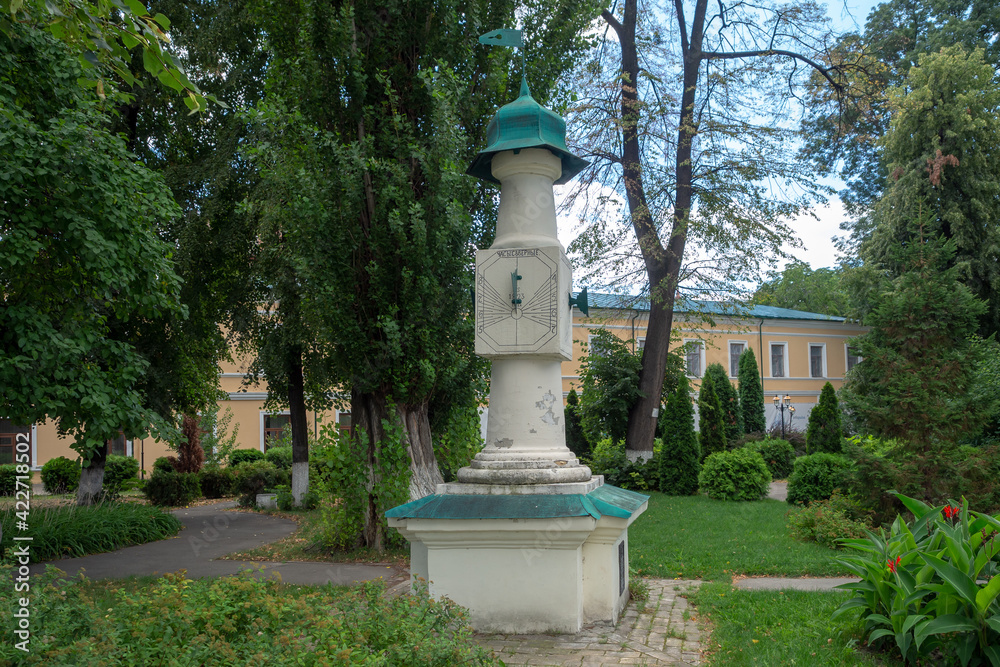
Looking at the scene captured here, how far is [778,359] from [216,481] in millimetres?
25600

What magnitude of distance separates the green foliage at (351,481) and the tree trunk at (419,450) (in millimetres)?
143

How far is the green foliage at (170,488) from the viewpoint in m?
17.2

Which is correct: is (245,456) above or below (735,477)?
below

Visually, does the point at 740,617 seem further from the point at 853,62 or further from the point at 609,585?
the point at 853,62

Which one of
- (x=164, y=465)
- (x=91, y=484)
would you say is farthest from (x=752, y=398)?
(x=91, y=484)

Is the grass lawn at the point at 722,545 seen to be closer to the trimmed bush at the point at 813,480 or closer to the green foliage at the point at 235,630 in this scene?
the trimmed bush at the point at 813,480

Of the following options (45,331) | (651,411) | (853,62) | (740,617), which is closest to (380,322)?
(45,331)

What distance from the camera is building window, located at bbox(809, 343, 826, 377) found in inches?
1366

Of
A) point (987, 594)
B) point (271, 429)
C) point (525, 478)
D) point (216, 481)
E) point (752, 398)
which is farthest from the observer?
point (752, 398)

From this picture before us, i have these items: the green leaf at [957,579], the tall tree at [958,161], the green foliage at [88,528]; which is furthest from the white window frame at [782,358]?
the green leaf at [957,579]

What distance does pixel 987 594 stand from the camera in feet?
12.3

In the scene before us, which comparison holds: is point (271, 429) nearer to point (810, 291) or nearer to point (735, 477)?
point (735, 477)

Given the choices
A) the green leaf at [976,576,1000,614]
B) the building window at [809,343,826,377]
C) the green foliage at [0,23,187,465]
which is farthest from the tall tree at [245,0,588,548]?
Result: the building window at [809,343,826,377]

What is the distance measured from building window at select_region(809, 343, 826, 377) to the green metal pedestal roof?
107ft
